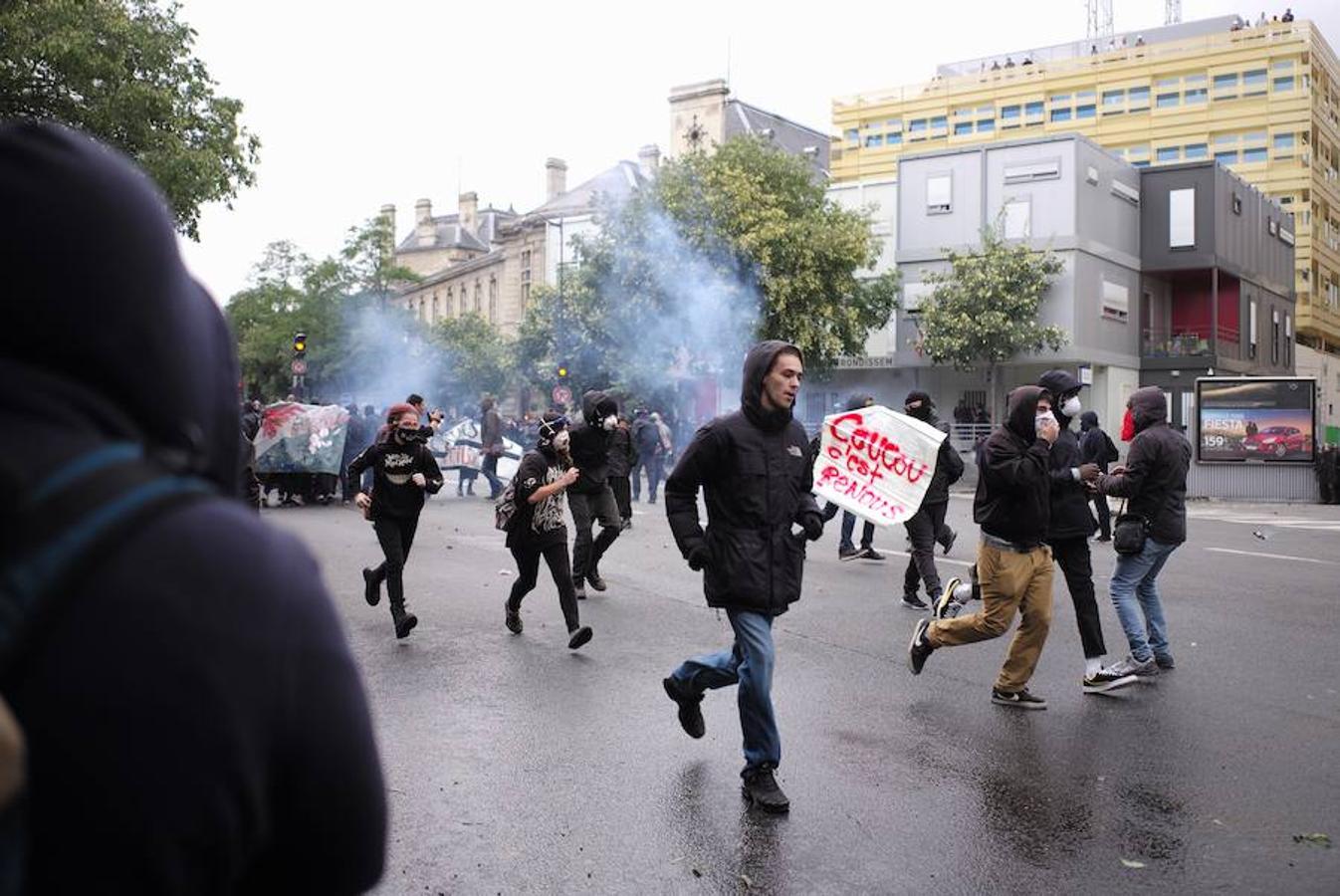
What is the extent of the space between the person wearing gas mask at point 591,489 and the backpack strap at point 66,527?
937 cm

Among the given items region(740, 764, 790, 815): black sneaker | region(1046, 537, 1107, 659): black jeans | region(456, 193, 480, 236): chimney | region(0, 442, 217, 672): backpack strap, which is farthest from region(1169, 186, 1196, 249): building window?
Answer: region(456, 193, 480, 236): chimney

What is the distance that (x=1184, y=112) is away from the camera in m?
59.0

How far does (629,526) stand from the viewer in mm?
18359

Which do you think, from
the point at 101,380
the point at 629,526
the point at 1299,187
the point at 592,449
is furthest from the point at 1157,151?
the point at 101,380

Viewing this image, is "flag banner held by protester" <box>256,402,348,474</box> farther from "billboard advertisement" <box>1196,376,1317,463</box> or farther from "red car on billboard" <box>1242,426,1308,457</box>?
"red car on billboard" <box>1242,426,1308,457</box>

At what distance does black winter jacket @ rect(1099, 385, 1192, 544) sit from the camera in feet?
25.8

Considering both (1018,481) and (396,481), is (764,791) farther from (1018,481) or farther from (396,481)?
(396,481)

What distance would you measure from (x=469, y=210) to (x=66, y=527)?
353ft

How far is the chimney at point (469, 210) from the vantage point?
105 meters

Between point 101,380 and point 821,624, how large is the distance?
8985mm

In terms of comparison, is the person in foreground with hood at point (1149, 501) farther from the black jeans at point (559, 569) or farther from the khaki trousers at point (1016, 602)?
the black jeans at point (559, 569)

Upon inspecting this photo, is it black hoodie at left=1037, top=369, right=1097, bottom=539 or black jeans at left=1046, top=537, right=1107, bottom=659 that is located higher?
black hoodie at left=1037, top=369, right=1097, bottom=539

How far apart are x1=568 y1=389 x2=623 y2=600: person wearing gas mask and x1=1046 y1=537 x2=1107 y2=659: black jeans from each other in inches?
166

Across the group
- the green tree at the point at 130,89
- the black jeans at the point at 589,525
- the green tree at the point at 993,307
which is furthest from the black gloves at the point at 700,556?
the green tree at the point at 993,307
